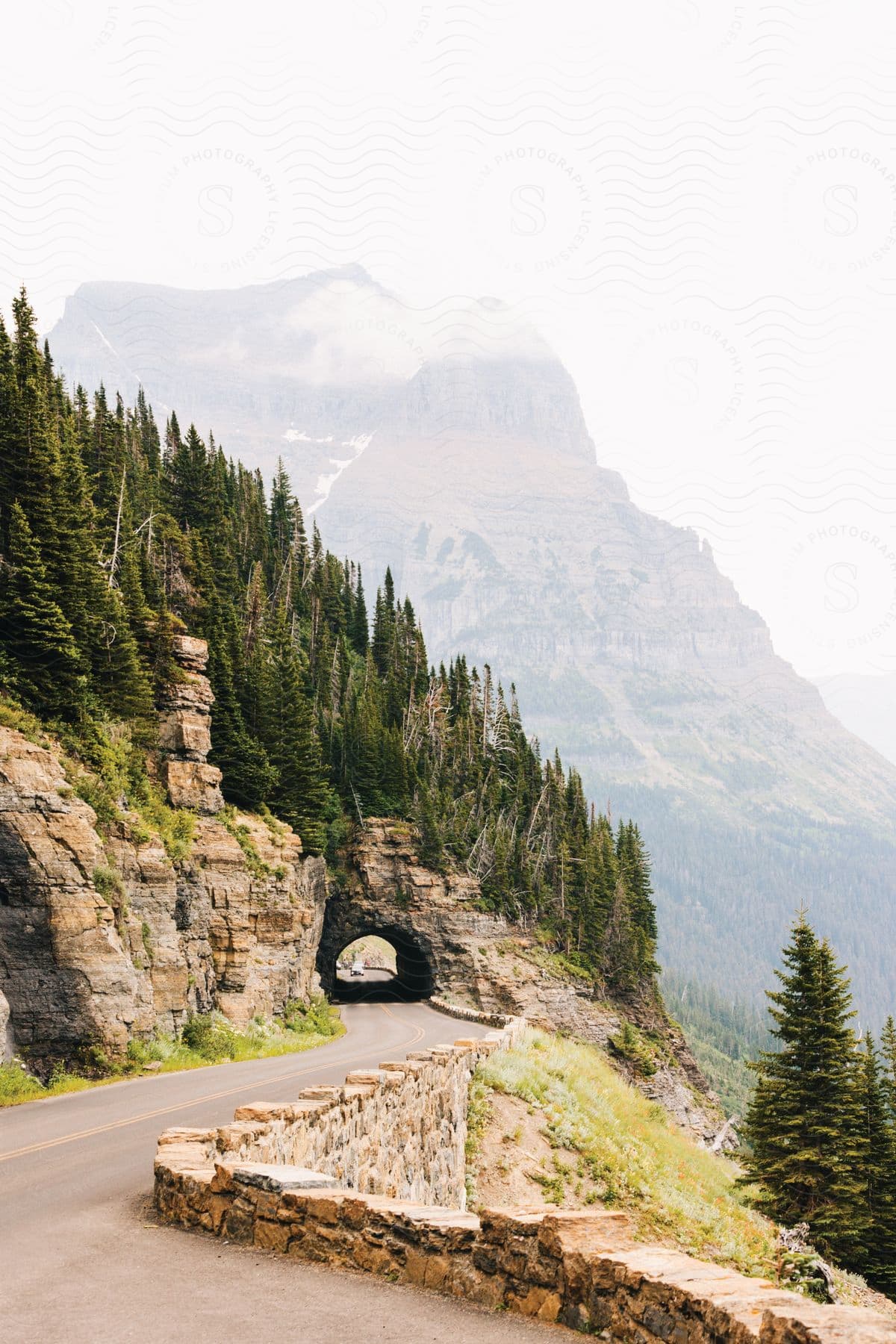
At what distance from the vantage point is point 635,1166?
25.4 metres

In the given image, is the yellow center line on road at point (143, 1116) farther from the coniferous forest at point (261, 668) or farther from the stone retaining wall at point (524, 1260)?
the coniferous forest at point (261, 668)

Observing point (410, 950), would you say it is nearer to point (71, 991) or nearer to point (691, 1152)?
point (691, 1152)

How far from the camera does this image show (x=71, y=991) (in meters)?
22.1

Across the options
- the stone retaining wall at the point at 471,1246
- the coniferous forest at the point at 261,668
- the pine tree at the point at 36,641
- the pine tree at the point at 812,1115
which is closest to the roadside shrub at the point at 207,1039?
the coniferous forest at the point at 261,668

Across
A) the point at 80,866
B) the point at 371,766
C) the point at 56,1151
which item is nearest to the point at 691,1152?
the point at 80,866

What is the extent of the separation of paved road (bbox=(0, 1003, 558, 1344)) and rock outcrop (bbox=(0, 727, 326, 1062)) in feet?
24.2

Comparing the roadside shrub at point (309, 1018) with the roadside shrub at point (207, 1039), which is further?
the roadside shrub at point (309, 1018)

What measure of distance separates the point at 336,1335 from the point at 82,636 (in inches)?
1162

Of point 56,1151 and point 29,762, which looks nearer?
point 56,1151

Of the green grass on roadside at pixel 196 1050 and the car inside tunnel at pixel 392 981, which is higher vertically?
the green grass on roadside at pixel 196 1050

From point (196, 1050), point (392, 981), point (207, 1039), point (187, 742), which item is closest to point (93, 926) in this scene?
→ point (196, 1050)

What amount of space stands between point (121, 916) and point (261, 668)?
110ft

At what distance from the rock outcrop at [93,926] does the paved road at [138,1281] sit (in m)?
7.37

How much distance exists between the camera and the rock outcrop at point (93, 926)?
853 inches
